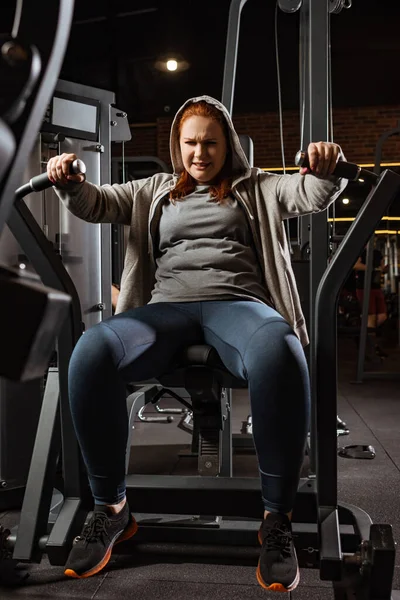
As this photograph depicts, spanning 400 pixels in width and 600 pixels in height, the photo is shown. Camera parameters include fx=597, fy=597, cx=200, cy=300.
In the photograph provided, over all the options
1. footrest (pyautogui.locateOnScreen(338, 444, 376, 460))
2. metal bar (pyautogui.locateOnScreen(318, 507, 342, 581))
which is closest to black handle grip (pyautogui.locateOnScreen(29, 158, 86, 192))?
metal bar (pyautogui.locateOnScreen(318, 507, 342, 581))

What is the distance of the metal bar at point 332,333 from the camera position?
129cm

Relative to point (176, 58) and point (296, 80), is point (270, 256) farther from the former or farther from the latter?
point (296, 80)

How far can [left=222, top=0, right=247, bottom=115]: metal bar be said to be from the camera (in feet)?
7.59

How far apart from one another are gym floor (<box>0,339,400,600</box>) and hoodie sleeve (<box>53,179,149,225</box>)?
0.91 meters

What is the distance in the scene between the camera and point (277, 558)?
1.13 metres

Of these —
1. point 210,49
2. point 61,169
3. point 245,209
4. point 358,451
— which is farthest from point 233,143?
point 210,49

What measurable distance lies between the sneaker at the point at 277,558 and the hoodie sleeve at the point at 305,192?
2.31 feet

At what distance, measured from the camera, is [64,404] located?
54.5 inches

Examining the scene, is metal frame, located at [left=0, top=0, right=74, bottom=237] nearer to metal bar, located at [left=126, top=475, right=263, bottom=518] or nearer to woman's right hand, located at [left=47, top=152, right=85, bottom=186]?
woman's right hand, located at [left=47, top=152, right=85, bottom=186]

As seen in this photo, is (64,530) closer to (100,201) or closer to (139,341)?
(139,341)

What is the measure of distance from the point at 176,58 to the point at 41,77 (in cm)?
610

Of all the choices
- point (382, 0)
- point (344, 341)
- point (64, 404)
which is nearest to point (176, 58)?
point (382, 0)

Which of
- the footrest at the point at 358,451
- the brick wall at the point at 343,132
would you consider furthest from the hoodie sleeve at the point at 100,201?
the brick wall at the point at 343,132

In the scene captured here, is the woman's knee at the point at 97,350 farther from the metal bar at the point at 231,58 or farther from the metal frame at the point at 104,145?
the metal bar at the point at 231,58
